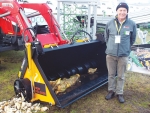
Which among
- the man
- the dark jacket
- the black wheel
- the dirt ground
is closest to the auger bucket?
the black wheel

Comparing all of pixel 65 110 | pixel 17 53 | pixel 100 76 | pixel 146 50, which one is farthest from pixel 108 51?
pixel 17 53

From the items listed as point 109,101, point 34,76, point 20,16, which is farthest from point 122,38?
point 20,16

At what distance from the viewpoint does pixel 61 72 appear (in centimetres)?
399

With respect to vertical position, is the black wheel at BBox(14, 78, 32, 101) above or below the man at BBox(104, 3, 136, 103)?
below

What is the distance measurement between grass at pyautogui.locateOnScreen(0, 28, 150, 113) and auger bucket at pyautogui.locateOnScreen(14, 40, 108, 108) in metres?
0.24

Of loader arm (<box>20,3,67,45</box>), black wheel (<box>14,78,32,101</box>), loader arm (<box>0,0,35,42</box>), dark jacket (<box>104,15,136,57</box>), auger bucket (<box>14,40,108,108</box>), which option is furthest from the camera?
loader arm (<box>20,3,67,45</box>)

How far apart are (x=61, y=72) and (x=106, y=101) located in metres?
0.97

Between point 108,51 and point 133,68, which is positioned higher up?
point 108,51

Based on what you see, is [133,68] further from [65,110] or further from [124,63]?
[65,110]

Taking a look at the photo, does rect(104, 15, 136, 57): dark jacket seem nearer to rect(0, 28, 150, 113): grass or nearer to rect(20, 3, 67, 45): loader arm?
rect(0, 28, 150, 113): grass

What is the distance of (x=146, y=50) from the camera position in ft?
20.0

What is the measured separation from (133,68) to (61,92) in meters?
2.67

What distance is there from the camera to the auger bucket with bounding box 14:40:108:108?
3.16m

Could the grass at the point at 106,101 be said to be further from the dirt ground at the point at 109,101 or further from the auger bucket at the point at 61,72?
the auger bucket at the point at 61,72
